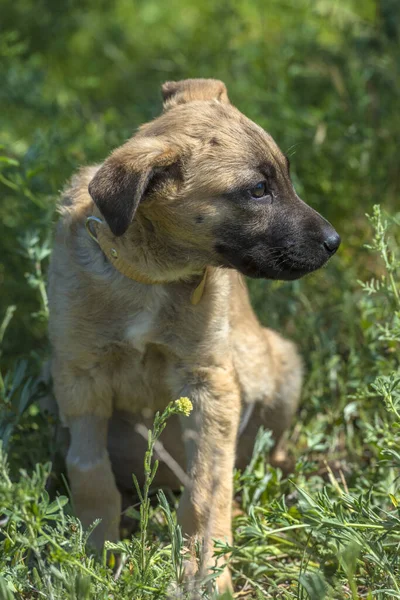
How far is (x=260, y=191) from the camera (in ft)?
10.9

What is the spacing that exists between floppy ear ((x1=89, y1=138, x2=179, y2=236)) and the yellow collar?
0.30 metres

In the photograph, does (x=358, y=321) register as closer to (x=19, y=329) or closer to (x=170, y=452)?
(x=170, y=452)

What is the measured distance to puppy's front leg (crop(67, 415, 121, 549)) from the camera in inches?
140

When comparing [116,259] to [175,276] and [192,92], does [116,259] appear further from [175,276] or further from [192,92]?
[192,92]

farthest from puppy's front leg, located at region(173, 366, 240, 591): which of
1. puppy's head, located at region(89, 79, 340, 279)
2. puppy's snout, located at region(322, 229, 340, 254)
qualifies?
puppy's snout, located at region(322, 229, 340, 254)

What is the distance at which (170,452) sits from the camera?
405 centimetres

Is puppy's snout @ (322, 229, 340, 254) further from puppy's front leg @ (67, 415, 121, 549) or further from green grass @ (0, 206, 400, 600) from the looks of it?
puppy's front leg @ (67, 415, 121, 549)

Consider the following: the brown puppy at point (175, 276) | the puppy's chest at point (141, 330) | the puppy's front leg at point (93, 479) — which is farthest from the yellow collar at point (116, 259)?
the puppy's front leg at point (93, 479)

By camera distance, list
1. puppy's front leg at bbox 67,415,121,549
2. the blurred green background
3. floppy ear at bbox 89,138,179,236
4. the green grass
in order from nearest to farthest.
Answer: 1. the green grass
2. floppy ear at bbox 89,138,179,236
3. puppy's front leg at bbox 67,415,121,549
4. the blurred green background

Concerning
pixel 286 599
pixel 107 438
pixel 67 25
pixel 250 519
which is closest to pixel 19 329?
pixel 107 438

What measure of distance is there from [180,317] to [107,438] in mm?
887

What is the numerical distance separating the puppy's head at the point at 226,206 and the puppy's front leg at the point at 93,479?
2.57ft

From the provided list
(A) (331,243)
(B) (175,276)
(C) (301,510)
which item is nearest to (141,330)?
(B) (175,276)

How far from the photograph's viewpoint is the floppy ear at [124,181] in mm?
3020
